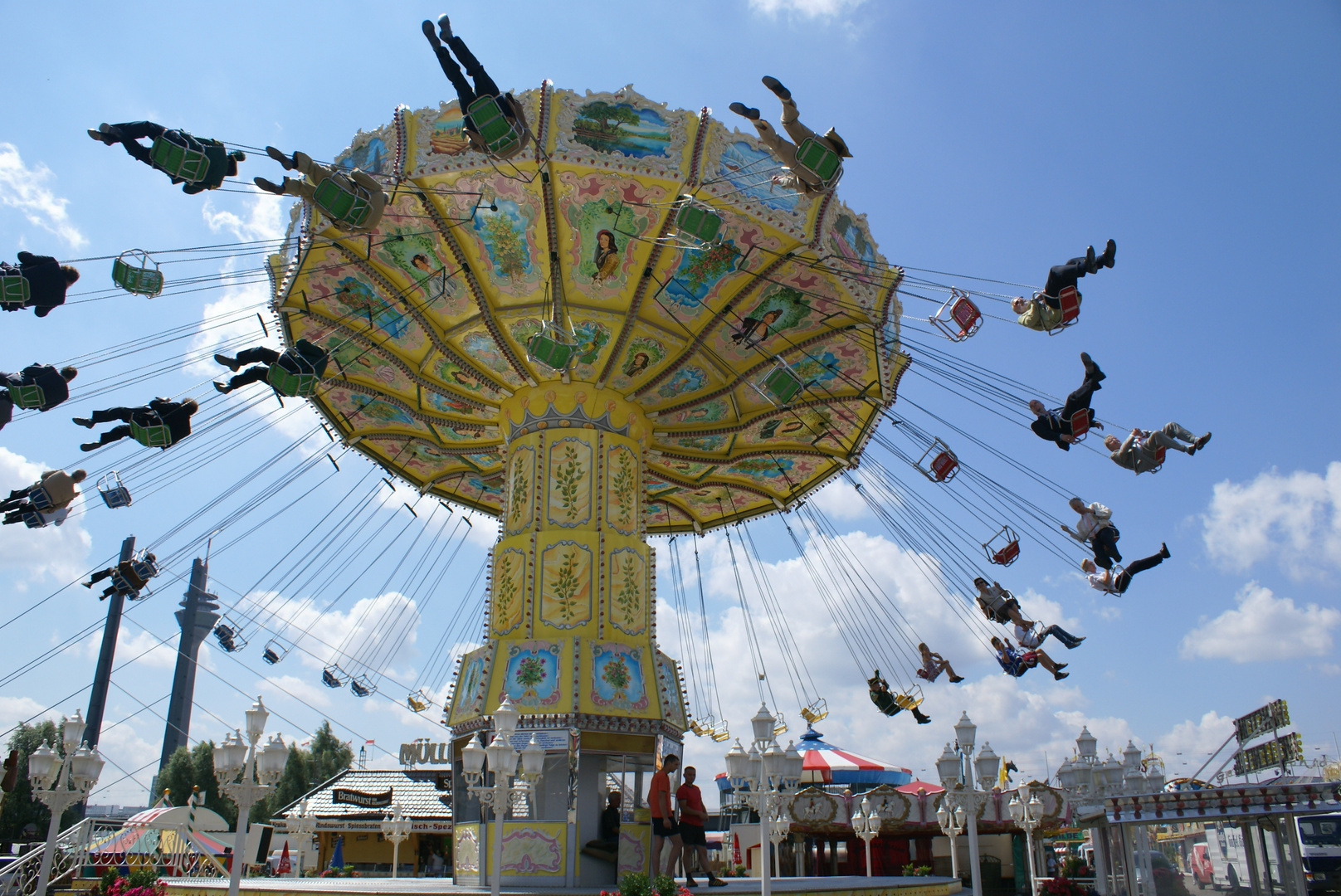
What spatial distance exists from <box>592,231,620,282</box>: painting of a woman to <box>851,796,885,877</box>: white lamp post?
14165mm

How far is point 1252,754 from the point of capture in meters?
27.7

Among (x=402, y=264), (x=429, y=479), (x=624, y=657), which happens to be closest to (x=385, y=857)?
(x=429, y=479)

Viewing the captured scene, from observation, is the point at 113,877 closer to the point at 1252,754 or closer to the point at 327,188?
the point at 327,188

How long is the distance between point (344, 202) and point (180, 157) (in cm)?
172

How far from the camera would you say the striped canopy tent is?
1136 inches

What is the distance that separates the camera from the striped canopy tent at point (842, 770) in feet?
94.7

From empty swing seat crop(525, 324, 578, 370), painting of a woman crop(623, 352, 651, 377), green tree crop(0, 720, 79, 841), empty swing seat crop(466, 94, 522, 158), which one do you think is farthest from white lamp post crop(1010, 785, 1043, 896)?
green tree crop(0, 720, 79, 841)

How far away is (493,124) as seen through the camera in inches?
394

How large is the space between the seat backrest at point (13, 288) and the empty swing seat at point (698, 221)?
7.75 meters

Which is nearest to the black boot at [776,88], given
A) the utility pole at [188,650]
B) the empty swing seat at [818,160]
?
the empty swing seat at [818,160]

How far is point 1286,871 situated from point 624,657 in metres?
10.7

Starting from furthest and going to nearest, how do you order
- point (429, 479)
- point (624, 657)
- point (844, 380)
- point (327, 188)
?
point (429, 479) < point (844, 380) < point (624, 657) < point (327, 188)

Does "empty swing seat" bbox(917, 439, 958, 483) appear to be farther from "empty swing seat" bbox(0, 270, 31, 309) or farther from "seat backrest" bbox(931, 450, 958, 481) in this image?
"empty swing seat" bbox(0, 270, 31, 309)

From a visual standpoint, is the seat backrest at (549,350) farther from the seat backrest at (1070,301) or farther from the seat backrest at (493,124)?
the seat backrest at (1070,301)
